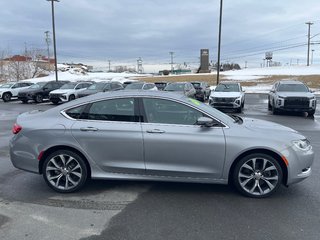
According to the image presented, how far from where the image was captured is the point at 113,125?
461 cm

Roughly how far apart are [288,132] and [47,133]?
3.60m

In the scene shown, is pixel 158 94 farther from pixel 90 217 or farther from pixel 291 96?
pixel 291 96

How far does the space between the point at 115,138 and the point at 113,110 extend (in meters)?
0.45

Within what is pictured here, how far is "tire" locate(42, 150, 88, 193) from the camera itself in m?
4.70

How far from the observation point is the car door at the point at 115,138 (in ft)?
15.0

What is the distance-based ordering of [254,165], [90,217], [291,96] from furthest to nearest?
[291,96] < [254,165] < [90,217]

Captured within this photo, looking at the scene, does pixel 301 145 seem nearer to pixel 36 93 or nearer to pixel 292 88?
pixel 292 88

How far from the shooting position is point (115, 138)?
4570 mm

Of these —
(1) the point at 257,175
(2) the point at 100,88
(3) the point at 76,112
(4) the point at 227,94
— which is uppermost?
(2) the point at 100,88

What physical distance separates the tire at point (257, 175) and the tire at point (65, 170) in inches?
89.9

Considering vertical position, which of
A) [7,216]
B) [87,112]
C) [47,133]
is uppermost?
[87,112]

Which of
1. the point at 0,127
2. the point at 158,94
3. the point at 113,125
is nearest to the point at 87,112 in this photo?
the point at 113,125

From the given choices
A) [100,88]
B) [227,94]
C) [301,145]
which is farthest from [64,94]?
[301,145]

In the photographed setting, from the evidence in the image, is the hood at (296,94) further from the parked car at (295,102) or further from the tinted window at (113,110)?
the tinted window at (113,110)
